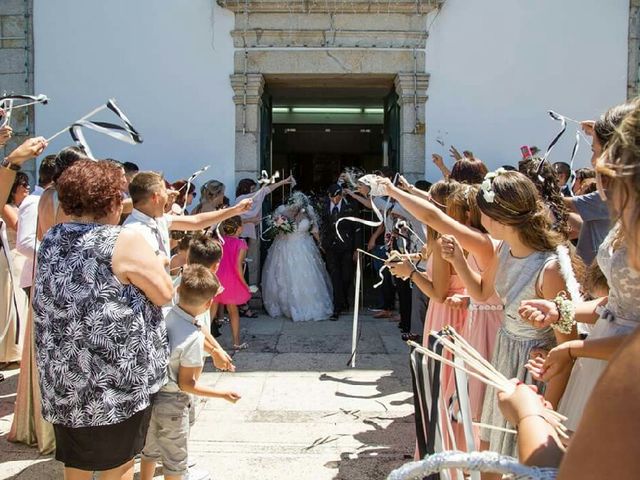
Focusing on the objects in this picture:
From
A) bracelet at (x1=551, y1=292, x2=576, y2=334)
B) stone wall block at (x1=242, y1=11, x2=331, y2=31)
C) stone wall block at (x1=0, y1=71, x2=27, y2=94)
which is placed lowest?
bracelet at (x1=551, y1=292, x2=576, y2=334)

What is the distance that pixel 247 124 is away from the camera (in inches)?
291

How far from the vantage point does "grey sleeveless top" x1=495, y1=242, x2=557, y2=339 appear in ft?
7.71

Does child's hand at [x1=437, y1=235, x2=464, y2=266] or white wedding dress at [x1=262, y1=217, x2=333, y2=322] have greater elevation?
child's hand at [x1=437, y1=235, x2=464, y2=266]

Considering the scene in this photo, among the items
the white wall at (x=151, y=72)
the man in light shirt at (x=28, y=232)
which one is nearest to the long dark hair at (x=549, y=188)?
the man in light shirt at (x=28, y=232)

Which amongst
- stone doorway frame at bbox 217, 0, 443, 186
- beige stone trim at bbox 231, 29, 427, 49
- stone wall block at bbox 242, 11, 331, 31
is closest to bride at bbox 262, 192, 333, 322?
stone doorway frame at bbox 217, 0, 443, 186

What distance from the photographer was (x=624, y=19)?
730cm

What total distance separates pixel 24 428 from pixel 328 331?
363cm

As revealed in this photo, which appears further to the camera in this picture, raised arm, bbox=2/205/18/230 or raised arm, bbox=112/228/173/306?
raised arm, bbox=2/205/18/230

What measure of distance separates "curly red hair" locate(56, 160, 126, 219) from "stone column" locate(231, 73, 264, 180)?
517 centimetres

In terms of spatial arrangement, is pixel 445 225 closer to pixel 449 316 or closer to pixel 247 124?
pixel 449 316

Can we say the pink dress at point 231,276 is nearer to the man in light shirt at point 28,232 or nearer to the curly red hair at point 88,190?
the man in light shirt at point 28,232

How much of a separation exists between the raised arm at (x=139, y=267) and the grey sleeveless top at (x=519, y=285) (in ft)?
4.54

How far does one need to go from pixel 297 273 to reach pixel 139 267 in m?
5.17

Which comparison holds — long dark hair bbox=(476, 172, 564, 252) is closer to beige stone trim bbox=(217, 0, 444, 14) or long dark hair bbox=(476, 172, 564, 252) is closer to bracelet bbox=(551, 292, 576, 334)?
bracelet bbox=(551, 292, 576, 334)
